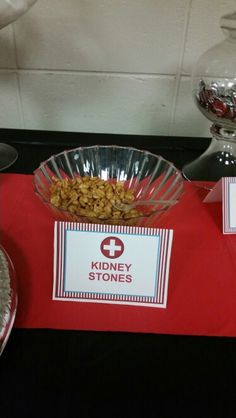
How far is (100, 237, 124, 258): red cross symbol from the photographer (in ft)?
1.45

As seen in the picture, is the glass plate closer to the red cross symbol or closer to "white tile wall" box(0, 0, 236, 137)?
the red cross symbol

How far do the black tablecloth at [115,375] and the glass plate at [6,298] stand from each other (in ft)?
0.13

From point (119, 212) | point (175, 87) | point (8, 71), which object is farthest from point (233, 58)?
point (8, 71)

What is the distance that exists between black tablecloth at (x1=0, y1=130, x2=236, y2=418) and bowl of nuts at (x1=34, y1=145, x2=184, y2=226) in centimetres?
14

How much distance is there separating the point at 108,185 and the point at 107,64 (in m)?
0.34

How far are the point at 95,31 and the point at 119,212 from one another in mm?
422

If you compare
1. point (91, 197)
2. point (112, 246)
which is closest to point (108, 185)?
point (91, 197)

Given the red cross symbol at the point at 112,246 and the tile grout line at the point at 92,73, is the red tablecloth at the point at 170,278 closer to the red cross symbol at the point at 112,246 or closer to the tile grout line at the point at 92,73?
the red cross symbol at the point at 112,246

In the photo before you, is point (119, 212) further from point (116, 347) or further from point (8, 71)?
point (8, 71)

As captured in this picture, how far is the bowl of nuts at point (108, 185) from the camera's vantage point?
523mm

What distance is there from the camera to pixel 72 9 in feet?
2.44

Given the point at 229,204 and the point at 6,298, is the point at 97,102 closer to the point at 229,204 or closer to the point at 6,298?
the point at 229,204

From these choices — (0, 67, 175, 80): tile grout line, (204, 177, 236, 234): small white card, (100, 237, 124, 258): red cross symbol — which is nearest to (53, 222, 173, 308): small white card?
(100, 237, 124, 258): red cross symbol

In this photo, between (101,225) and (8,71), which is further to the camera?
(8,71)
